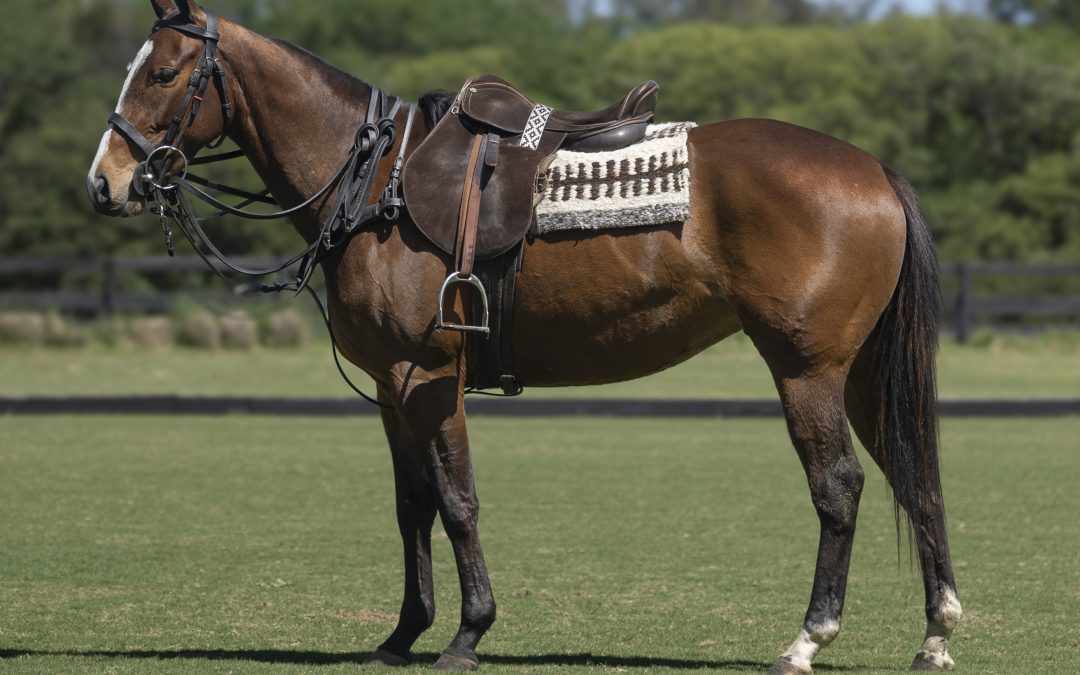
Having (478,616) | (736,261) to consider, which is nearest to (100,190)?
(478,616)

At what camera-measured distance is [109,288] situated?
26984mm

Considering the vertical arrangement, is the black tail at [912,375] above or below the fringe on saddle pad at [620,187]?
below

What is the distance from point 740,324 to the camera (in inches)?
234

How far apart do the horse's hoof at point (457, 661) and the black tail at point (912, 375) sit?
183 cm

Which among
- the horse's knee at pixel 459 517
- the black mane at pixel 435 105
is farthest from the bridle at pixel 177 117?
the horse's knee at pixel 459 517

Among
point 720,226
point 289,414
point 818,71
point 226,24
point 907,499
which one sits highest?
point 818,71

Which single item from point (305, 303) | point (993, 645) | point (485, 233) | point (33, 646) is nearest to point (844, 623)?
point (993, 645)

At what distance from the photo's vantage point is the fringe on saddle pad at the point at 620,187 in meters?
5.80

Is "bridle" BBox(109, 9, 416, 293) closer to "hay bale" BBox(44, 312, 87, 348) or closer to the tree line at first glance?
"hay bale" BBox(44, 312, 87, 348)

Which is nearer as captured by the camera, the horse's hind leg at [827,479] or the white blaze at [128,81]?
the horse's hind leg at [827,479]

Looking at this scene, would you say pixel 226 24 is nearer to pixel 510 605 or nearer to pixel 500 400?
pixel 510 605

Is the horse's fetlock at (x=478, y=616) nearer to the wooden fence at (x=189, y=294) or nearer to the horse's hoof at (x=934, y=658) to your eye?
the horse's hoof at (x=934, y=658)

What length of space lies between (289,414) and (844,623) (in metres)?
11.7

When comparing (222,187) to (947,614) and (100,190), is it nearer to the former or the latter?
(100,190)
